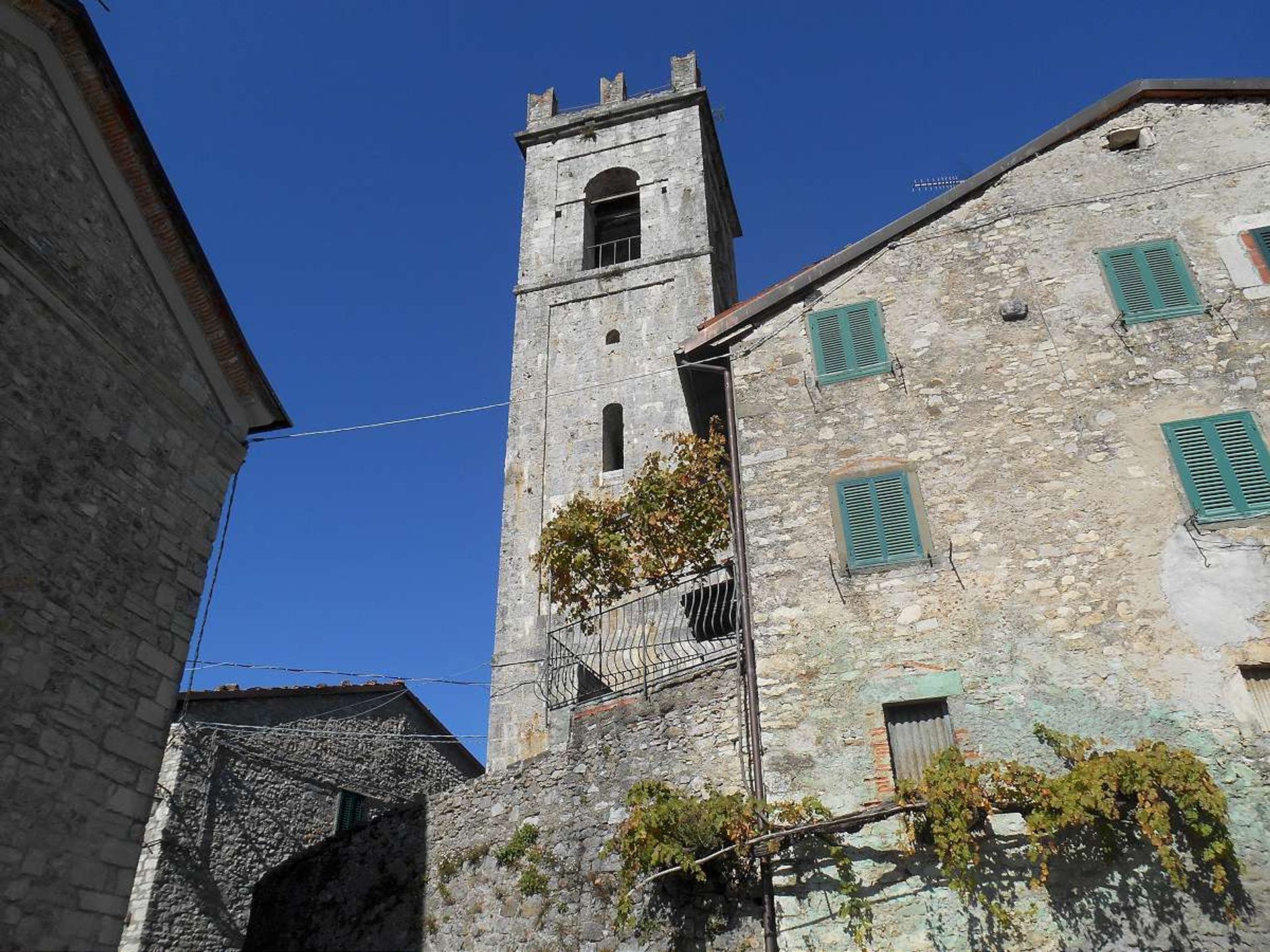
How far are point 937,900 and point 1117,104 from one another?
370 inches

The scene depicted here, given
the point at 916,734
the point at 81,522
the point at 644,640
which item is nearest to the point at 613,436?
the point at 644,640

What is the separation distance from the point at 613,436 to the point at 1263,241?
479 inches

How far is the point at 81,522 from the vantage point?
8742 millimetres

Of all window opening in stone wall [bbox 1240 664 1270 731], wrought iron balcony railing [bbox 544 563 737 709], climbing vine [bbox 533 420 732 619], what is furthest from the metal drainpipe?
window opening in stone wall [bbox 1240 664 1270 731]

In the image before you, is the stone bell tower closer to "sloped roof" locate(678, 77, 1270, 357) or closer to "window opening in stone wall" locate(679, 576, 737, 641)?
"window opening in stone wall" locate(679, 576, 737, 641)

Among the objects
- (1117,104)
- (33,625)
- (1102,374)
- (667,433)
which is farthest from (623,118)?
(33,625)

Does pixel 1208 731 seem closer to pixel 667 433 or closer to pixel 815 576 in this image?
pixel 815 576

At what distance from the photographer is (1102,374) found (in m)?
10.7

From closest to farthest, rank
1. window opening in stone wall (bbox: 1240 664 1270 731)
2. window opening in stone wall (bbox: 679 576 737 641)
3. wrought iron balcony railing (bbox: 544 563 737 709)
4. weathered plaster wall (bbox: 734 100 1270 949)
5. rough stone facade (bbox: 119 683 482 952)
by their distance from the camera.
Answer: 1. window opening in stone wall (bbox: 1240 664 1270 731)
2. weathered plaster wall (bbox: 734 100 1270 949)
3. wrought iron balcony railing (bbox: 544 563 737 709)
4. window opening in stone wall (bbox: 679 576 737 641)
5. rough stone facade (bbox: 119 683 482 952)

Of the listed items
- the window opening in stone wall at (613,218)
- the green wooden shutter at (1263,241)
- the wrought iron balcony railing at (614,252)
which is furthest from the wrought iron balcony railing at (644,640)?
the window opening in stone wall at (613,218)

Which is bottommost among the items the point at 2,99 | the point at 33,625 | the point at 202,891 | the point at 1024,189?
the point at 202,891

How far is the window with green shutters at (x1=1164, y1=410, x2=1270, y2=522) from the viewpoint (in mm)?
9570

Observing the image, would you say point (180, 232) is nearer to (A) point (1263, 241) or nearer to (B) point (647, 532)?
(B) point (647, 532)

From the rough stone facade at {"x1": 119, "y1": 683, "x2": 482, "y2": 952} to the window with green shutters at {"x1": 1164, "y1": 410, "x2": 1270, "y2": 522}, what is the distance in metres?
10.2
